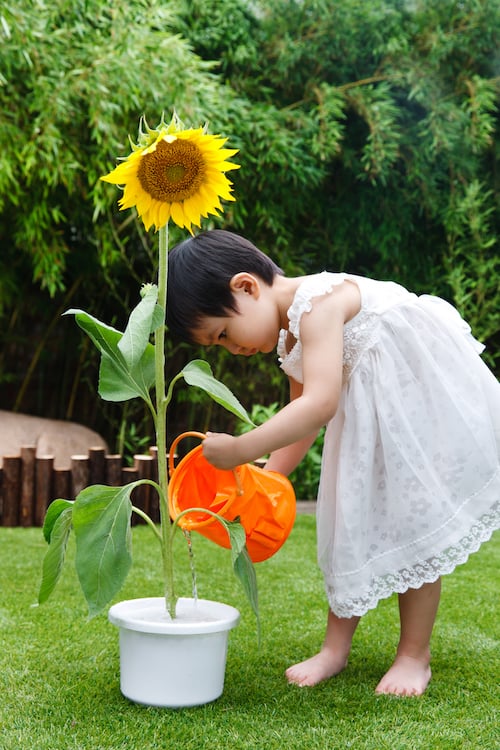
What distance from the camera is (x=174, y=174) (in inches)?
50.1

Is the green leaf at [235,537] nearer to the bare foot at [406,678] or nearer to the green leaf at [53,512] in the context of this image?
the green leaf at [53,512]

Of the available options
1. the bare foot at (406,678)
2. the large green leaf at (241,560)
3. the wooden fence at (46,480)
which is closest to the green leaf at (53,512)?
the large green leaf at (241,560)

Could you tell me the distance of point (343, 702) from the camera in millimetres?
1396

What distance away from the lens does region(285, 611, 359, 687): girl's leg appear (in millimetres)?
1504

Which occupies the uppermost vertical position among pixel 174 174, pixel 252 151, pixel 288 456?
pixel 252 151

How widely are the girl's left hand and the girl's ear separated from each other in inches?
11.0

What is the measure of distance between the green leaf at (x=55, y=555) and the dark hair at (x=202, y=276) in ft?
1.26

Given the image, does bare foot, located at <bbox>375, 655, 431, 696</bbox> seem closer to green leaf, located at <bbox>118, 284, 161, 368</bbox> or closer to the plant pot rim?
the plant pot rim

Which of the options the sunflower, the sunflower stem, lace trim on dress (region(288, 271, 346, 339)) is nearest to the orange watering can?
the sunflower stem

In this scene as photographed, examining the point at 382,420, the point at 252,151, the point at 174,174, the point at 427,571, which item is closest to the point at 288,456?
the point at 382,420

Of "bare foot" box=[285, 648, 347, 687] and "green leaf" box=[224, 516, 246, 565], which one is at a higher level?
"green leaf" box=[224, 516, 246, 565]

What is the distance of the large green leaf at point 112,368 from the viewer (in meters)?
1.32

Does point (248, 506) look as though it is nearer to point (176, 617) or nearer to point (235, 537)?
point (235, 537)

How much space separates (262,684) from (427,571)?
356 millimetres
